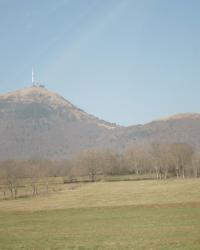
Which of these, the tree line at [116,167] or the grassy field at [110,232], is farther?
the tree line at [116,167]

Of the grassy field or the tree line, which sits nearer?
the grassy field

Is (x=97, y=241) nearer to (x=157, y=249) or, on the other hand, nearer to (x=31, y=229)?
(x=157, y=249)

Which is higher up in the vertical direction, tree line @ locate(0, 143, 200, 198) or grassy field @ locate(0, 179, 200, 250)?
tree line @ locate(0, 143, 200, 198)

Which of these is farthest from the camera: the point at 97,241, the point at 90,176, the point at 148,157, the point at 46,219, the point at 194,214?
the point at 148,157

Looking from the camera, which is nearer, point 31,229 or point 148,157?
point 31,229

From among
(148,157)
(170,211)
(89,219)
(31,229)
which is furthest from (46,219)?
(148,157)

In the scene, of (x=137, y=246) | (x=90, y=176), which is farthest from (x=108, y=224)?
(x=90, y=176)

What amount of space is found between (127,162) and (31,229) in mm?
143617

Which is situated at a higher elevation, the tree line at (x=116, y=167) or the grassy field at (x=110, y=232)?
the tree line at (x=116, y=167)

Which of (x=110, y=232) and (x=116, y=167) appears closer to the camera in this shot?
(x=110, y=232)

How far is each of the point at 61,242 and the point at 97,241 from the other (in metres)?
2.29

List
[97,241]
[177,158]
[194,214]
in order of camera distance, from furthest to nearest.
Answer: [177,158] → [194,214] → [97,241]

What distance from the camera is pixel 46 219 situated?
42.2 metres

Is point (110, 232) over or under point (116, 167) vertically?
under
